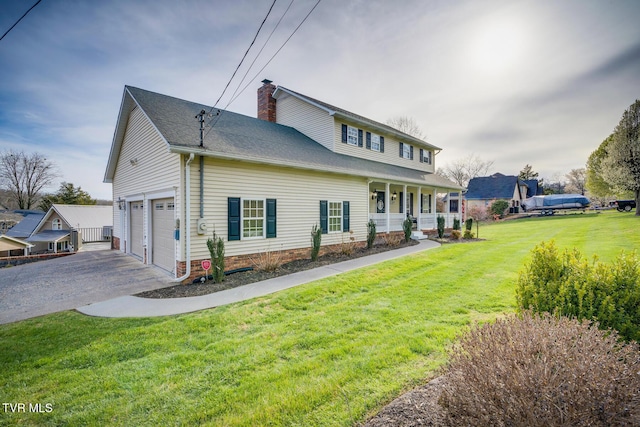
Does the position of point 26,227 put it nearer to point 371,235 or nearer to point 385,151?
point 371,235

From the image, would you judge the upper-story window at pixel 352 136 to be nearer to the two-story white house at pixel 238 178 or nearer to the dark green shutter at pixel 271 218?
the two-story white house at pixel 238 178

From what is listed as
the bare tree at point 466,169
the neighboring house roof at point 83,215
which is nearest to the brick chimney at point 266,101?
A: the neighboring house roof at point 83,215

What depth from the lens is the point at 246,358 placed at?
3.63 metres

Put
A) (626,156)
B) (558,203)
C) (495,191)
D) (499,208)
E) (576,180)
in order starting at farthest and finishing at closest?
(576,180)
(495,191)
(558,203)
(499,208)
(626,156)

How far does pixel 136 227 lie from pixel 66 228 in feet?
55.6

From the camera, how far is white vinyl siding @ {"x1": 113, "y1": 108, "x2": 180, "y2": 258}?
28.6 feet

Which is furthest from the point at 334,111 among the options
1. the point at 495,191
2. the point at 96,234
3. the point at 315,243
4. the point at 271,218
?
the point at 495,191

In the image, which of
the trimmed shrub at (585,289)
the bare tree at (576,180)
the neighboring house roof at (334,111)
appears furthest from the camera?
the bare tree at (576,180)

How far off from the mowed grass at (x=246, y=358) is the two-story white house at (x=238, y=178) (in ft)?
11.5

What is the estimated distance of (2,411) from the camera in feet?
9.16

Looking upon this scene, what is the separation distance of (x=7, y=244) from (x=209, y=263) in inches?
891

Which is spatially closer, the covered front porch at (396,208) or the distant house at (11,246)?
the covered front porch at (396,208)

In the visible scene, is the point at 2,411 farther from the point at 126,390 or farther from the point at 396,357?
the point at 396,357

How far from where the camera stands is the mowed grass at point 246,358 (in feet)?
8.79
